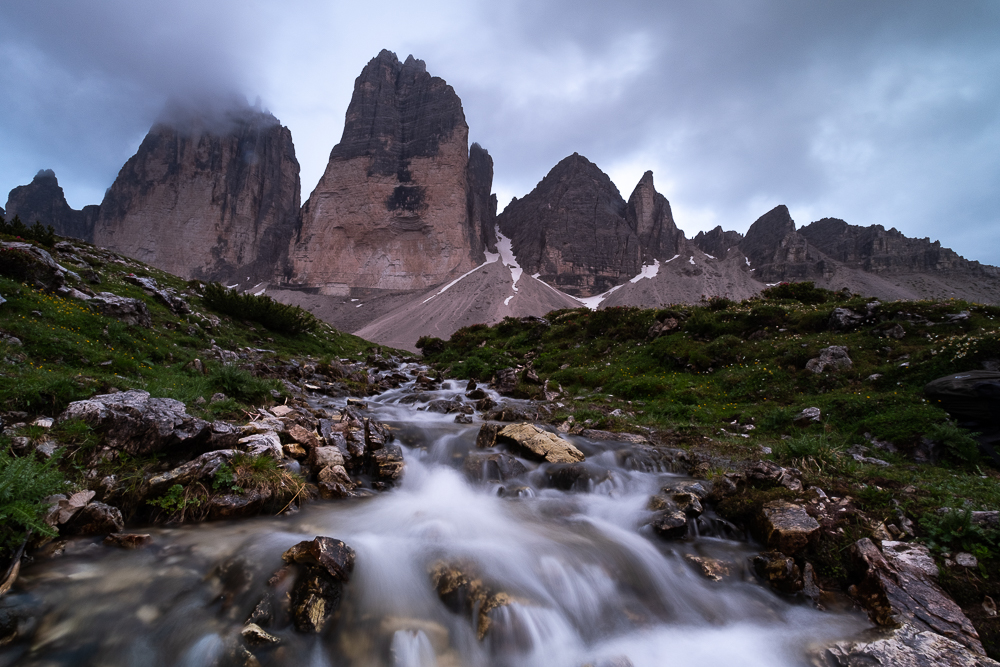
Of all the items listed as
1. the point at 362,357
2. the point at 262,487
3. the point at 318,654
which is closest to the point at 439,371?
the point at 362,357

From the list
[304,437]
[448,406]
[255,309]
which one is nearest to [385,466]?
[304,437]

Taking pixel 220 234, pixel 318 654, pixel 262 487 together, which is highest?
pixel 220 234

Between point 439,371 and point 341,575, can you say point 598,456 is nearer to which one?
point 341,575

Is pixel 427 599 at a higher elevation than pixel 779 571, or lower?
lower

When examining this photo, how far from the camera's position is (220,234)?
104 m

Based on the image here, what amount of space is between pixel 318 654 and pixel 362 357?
1984 cm

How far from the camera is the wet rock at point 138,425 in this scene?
14.6 ft

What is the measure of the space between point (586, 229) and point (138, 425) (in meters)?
119

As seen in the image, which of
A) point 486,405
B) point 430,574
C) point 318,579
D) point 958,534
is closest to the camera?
point 318,579

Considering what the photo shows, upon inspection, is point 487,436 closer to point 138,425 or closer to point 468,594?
point 468,594

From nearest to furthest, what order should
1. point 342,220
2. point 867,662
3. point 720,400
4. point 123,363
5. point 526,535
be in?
point 867,662, point 526,535, point 123,363, point 720,400, point 342,220

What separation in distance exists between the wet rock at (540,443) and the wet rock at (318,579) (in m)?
3.92

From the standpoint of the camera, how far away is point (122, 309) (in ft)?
32.8

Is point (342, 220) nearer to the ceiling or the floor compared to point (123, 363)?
nearer to the ceiling
